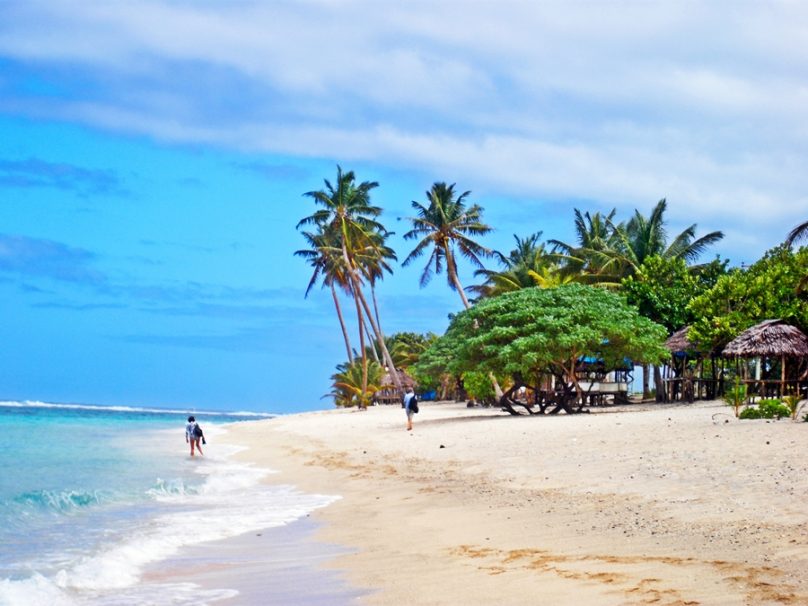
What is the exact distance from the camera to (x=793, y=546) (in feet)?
24.1

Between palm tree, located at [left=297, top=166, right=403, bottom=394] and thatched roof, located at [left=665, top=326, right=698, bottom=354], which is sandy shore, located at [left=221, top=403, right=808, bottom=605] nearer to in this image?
thatched roof, located at [left=665, top=326, right=698, bottom=354]

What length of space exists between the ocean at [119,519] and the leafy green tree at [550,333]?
886cm

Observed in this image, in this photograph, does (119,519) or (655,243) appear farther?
(655,243)

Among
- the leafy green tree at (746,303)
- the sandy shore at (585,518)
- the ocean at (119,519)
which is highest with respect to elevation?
the leafy green tree at (746,303)

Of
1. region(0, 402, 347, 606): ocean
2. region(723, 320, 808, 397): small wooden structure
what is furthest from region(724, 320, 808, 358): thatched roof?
region(0, 402, 347, 606): ocean

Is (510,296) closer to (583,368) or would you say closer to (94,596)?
(583,368)

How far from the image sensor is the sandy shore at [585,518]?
21.6ft

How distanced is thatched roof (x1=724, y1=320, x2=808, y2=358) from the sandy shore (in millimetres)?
→ 9768

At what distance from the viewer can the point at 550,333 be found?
2764 centimetres

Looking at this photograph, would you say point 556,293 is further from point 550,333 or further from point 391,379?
point 391,379

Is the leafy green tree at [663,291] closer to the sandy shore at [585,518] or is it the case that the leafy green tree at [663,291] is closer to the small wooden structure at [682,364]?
the small wooden structure at [682,364]

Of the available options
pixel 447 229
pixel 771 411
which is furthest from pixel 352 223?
pixel 771 411

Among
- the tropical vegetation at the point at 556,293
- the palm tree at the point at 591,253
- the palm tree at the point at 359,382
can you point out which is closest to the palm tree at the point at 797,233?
the tropical vegetation at the point at 556,293

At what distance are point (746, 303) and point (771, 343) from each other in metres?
5.18
